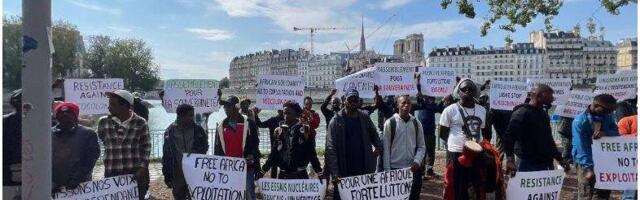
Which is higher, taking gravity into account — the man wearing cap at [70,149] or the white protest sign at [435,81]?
the white protest sign at [435,81]

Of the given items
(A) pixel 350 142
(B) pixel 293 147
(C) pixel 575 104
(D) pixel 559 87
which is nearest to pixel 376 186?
(A) pixel 350 142

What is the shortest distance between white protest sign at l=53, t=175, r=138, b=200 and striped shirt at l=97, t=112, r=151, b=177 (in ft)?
0.44

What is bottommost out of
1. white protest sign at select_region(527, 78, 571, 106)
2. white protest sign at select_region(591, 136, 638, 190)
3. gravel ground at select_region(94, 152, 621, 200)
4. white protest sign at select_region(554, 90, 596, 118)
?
gravel ground at select_region(94, 152, 621, 200)

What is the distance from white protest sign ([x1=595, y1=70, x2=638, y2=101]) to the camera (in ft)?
30.9

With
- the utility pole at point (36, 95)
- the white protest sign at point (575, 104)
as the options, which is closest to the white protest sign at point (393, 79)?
the white protest sign at point (575, 104)

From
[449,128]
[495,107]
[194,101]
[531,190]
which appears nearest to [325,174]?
[449,128]

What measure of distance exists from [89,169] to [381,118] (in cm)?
541

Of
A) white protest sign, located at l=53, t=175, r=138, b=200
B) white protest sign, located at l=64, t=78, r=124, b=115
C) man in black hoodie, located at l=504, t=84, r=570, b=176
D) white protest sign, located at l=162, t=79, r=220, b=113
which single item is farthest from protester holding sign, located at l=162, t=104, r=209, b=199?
man in black hoodie, located at l=504, t=84, r=570, b=176

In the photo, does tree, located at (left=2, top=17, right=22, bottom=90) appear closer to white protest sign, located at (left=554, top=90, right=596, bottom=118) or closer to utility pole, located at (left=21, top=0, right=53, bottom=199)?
utility pole, located at (left=21, top=0, right=53, bottom=199)

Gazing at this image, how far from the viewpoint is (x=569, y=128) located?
8.73m

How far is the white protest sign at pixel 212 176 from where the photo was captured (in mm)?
6121

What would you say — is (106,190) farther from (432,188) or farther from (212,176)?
(432,188)

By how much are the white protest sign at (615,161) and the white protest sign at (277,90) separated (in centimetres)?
457

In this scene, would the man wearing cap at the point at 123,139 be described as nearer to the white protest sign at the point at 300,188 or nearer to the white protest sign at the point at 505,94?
the white protest sign at the point at 300,188
